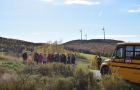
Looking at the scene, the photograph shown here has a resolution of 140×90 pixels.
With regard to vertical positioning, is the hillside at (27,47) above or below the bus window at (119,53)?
above

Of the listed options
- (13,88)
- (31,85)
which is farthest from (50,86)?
(13,88)

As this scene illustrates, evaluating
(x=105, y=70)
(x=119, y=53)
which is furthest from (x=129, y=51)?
(x=105, y=70)

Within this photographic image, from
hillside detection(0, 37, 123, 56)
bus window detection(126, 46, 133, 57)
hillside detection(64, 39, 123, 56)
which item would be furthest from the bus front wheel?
hillside detection(64, 39, 123, 56)

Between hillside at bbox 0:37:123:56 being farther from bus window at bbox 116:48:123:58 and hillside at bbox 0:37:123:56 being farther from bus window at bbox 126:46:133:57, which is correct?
bus window at bbox 126:46:133:57

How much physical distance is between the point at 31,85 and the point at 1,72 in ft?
14.9

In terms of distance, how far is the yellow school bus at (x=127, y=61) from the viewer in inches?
682

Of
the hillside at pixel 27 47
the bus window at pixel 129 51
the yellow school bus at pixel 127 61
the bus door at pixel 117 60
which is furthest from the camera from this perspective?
the hillside at pixel 27 47

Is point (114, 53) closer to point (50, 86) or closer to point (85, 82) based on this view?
point (85, 82)

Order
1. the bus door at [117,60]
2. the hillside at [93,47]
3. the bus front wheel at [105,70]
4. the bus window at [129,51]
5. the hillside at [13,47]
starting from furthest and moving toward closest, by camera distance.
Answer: the hillside at [93,47], the hillside at [13,47], the bus front wheel at [105,70], the bus door at [117,60], the bus window at [129,51]

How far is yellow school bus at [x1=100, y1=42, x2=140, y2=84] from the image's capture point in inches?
682

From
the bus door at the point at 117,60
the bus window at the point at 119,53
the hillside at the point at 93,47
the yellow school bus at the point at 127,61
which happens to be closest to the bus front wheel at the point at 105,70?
the yellow school bus at the point at 127,61

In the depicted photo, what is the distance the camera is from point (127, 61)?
17859 mm

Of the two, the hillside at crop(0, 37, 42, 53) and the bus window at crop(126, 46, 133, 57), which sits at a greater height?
the hillside at crop(0, 37, 42, 53)

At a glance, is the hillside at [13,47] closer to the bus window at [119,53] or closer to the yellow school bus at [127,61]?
the yellow school bus at [127,61]
